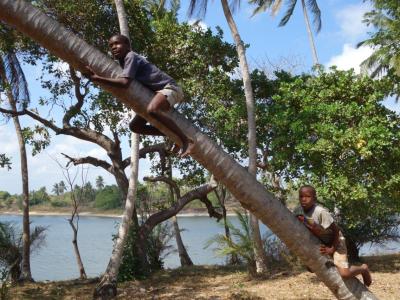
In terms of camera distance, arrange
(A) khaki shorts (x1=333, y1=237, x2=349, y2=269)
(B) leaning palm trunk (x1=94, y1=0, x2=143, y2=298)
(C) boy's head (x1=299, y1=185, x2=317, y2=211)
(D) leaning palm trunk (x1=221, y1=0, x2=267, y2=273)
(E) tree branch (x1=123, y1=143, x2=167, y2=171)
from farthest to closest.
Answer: (E) tree branch (x1=123, y1=143, x2=167, y2=171), (D) leaning palm trunk (x1=221, y1=0, x2=267, y2=273), (B) leaning palm trunk (x1=94, y1=0, x2=143, y2=298), (C) boy's head (x1=299, y1=185, x2=317, y2=211), (A) khaki shorts (x1=333, y1=237, x2=349, y2=269)

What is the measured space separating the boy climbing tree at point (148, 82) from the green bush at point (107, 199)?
247 ft

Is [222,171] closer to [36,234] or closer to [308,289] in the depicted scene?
[308,289]

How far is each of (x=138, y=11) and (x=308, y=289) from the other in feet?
26.9

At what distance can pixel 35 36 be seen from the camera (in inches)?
104

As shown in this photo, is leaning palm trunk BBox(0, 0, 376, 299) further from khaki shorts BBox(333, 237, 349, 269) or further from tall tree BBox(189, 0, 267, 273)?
tall tree BBox(189, 0, 267, 273)

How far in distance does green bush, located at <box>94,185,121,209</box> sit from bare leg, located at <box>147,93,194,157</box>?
7589 cm

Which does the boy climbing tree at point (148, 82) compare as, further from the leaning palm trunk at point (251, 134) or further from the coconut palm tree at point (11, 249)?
the coconut palm tree at point (11, 249)

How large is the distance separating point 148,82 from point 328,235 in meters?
1.91

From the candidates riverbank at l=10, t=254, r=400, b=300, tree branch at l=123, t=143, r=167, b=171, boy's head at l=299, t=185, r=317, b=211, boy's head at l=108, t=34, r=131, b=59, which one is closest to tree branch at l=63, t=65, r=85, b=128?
tree branch at l=123, t=143, r=167, b=171

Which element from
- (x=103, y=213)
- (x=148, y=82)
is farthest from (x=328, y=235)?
(x=103, y=213)

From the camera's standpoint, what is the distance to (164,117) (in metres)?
2.82

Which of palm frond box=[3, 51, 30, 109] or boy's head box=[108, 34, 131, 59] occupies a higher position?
palm frond box=[3, 51, 30, 109]

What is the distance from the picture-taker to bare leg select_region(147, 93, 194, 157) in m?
2.81

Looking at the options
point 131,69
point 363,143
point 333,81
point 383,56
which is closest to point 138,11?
point 333,81
